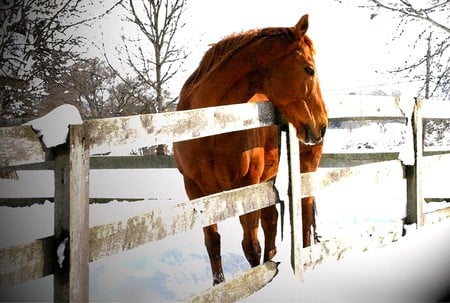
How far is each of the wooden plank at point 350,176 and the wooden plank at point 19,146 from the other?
1.70m

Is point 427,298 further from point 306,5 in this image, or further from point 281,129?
point 306,5

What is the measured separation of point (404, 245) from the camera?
3477mm

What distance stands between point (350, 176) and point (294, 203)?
28.7 inches

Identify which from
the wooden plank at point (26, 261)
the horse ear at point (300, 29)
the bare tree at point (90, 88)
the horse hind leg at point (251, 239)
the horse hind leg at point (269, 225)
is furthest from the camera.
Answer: the bare tree at point (90, 88)

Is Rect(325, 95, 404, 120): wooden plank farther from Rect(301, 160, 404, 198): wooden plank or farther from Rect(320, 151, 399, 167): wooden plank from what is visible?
Rect(320, 151, 399, 167): wooden plank

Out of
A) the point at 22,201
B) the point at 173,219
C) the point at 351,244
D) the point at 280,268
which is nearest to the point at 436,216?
the point at 351,244

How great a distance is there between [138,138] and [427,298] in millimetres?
2117

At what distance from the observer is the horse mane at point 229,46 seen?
2.83 m

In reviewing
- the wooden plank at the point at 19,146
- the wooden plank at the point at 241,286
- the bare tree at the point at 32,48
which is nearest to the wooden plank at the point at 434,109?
the wooden plank at the point at 241,286

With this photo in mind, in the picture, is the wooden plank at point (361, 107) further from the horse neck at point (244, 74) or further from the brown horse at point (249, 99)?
the horse neck at point (244, 74)

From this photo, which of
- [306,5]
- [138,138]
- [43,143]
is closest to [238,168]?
[138,138]

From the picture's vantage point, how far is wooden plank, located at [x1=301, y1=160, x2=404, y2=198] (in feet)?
8.98

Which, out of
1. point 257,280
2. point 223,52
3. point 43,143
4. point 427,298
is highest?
point 223,52

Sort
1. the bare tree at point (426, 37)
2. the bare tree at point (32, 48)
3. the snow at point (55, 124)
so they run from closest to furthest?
1. the snow at point (55, 124)
2. the bare tree at point (32, 48)
3. the bare tree at point (426, 37)
